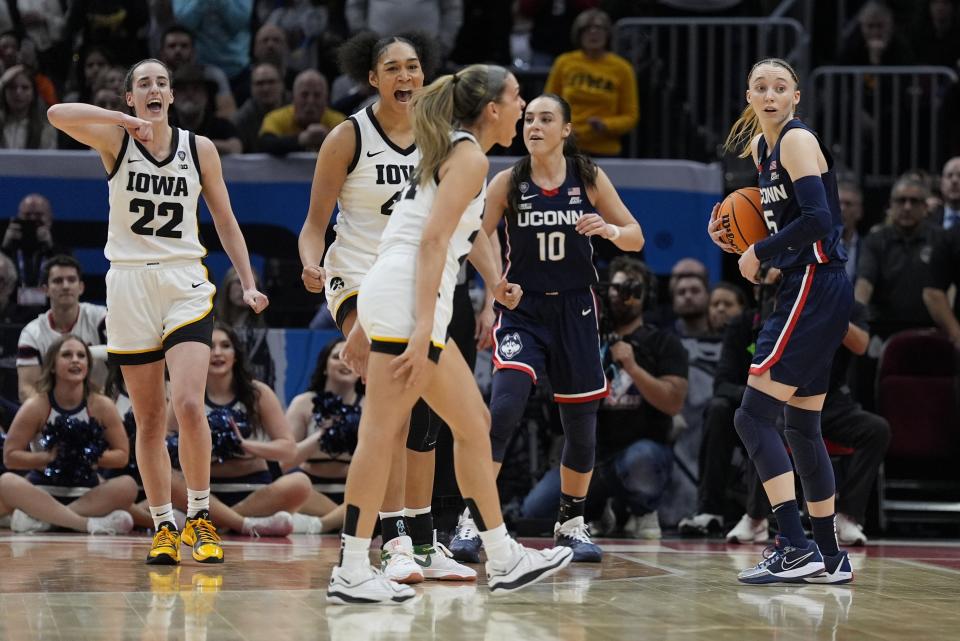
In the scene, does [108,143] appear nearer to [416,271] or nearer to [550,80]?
[416,271]

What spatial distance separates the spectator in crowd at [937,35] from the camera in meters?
12.6

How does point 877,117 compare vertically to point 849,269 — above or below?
above

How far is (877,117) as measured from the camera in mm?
11977

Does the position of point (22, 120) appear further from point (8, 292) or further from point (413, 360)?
point (413, 360)

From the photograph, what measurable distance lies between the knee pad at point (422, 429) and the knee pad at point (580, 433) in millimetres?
893

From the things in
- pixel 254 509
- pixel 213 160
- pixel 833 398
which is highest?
pixel 213 160

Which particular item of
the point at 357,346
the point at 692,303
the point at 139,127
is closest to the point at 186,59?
the point at 692,303

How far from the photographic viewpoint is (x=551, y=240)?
6574 millimetres

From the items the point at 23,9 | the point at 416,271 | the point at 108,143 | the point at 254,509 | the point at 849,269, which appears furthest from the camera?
the point at 23,9

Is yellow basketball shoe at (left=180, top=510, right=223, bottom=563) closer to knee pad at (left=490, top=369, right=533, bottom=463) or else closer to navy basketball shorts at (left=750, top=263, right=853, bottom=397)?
knee pad at (left=490, top=369, right=533, bottom=463)

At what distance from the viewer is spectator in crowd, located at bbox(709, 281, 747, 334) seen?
31.0 feet

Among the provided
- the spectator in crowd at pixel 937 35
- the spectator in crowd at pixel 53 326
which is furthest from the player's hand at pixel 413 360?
the spectator in crowd at pixel 937 35

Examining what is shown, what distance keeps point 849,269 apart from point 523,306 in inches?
172

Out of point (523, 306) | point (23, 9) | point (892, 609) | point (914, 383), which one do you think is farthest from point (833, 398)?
point (23, 9)
